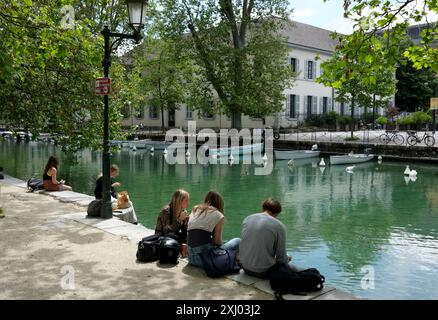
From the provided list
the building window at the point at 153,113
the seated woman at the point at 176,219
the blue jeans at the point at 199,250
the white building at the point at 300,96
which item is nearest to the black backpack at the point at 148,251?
the seated woman at the point at 176,219

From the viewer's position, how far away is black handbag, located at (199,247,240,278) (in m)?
5.78

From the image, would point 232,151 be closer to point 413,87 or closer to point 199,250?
point 199,250

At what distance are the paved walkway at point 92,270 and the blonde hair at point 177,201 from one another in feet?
2.55

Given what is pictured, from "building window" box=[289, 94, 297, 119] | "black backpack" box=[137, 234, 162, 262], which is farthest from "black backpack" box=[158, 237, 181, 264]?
"building window" box=[289, 94, 297, 119]

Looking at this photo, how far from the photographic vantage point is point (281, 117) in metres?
43.0

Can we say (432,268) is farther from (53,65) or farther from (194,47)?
(194,47)

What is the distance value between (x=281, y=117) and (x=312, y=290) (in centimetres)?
3846

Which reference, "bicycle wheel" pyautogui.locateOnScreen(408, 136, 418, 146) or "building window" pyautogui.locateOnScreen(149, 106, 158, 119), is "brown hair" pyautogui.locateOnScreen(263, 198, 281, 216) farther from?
"building window" pyautogui.locateOnScreen(149, 106, 158, 119)

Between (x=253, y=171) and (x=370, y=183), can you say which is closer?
(x=370, y=183)

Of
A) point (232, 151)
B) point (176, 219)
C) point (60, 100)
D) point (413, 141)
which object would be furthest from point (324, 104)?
point (176, 219)

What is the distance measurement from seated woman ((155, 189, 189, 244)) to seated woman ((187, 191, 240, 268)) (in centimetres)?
70

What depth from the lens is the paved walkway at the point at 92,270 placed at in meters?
5.22

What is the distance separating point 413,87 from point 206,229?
60.5 m

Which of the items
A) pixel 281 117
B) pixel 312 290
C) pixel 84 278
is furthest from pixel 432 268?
pixel 281 117
